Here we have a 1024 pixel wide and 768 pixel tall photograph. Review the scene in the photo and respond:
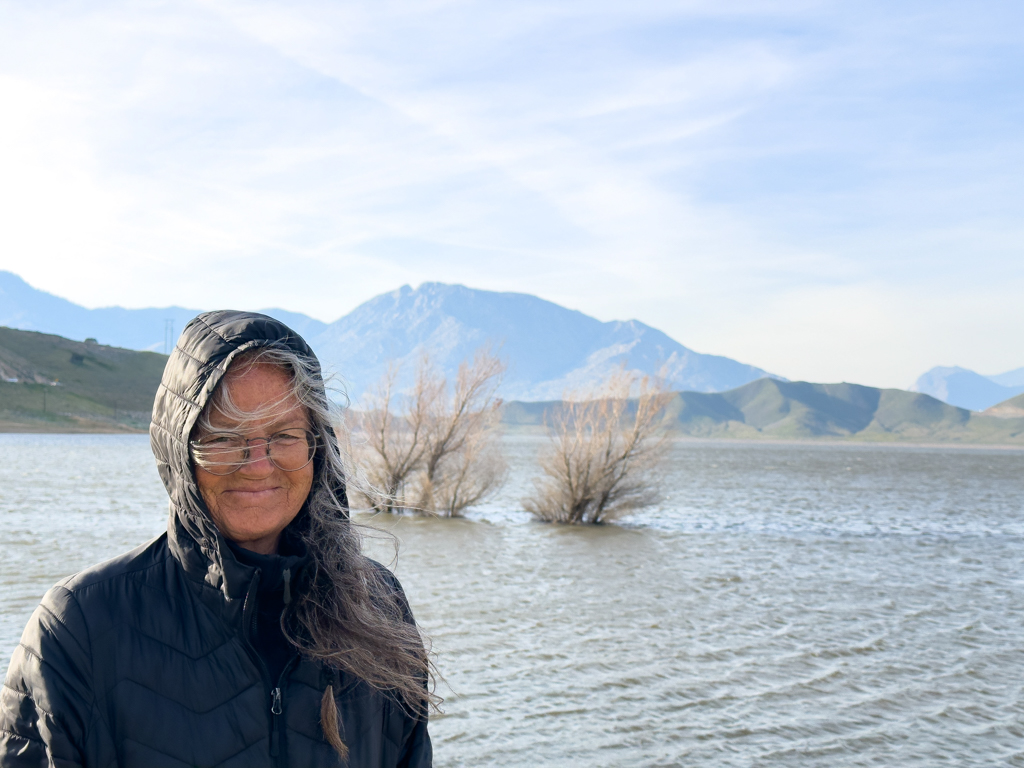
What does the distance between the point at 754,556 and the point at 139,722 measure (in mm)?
20832

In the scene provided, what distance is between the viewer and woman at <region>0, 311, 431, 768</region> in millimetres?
1825

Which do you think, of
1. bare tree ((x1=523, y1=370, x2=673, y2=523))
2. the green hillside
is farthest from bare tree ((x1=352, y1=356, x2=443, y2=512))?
the green hillside

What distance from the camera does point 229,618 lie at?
1.97 meters

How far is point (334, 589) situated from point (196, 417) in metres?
0.60

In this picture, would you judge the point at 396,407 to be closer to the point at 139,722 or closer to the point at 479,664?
the point at 479,664

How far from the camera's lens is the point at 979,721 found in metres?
9.42

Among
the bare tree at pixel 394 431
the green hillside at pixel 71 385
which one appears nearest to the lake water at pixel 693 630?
the bare tree at pixel 394 431

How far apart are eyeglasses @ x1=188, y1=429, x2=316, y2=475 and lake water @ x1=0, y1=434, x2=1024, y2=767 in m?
6.40

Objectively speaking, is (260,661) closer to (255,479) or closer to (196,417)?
(255,479)

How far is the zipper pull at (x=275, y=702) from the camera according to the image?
79.0 inches

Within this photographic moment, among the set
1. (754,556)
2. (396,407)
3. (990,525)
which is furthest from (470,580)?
(990,525)

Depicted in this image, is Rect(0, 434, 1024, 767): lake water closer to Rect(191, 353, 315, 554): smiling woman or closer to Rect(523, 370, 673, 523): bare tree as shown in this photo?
Rect(523, 370, 673, 523): bare tree

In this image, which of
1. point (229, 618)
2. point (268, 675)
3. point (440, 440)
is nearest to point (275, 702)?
point (268, 675)

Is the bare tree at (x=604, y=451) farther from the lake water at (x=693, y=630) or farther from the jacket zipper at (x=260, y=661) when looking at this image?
the jacket zipper at (x=260, y=661)
